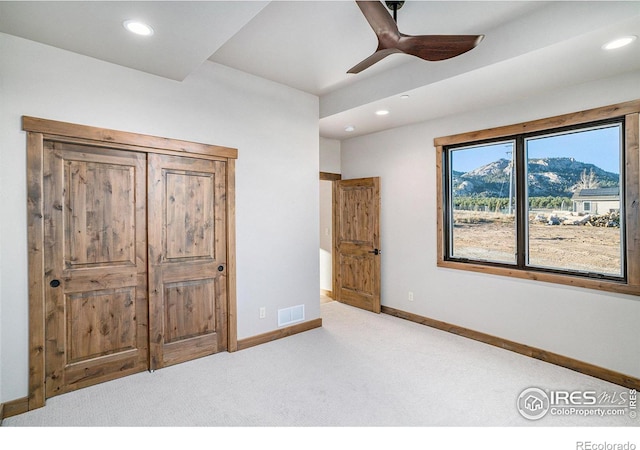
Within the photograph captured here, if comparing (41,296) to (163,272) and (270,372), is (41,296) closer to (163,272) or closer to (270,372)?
(163,272)

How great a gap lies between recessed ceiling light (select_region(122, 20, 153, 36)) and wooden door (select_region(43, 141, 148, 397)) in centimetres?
104

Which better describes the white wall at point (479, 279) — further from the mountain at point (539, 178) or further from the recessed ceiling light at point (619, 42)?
the recessed ceiling light at point (619, 42)

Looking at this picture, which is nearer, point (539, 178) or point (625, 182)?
point (625, 182)

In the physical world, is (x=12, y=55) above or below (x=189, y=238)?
above

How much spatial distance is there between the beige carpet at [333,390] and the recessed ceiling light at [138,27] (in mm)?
2658

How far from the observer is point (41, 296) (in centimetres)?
254

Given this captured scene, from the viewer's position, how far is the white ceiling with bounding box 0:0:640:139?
Result: 2139mm

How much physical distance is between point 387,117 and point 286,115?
Answer: 1.26 meters

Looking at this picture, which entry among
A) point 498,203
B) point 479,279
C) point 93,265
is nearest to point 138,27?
point 93,265

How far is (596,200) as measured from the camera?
3193 mm

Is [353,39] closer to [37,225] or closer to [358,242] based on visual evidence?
[37,225]

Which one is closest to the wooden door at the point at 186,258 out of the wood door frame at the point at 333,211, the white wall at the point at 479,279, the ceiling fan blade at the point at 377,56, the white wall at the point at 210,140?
the white wall at the point at 210,140

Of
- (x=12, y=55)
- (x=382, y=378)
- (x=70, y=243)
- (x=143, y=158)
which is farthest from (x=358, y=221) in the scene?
(x=12, y=55)

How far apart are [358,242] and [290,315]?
5.80ft
